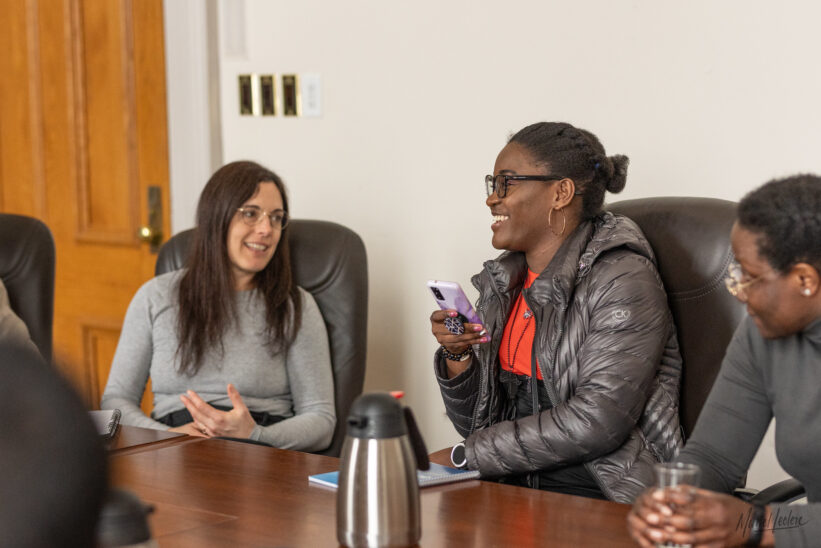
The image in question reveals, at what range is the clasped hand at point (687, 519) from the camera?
3.99 feet

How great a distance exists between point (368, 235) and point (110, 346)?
1225 mm

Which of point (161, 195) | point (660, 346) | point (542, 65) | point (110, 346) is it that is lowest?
point (110, 346)

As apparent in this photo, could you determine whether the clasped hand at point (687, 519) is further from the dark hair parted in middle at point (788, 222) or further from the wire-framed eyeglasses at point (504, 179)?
the wire-framed eyeglasses at point (504, 179)

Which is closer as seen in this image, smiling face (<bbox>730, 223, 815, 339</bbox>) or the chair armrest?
smiling face (<bbox>730, 223, 815, 339</bbox>)

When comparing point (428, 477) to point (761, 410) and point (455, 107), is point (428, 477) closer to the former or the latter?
point (761, 410)

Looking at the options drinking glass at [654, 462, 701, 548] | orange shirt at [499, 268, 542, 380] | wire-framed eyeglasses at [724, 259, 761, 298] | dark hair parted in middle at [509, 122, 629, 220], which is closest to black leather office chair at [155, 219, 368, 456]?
orange shirt at [499, 268, 542, 380]

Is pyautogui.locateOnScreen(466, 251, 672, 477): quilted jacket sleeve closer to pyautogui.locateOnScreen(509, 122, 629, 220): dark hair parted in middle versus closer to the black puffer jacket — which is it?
the black puffer jacket

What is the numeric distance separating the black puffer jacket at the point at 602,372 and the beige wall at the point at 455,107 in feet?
1.84

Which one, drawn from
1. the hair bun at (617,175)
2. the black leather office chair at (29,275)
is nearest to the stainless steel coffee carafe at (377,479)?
the hair bun at (617,175)

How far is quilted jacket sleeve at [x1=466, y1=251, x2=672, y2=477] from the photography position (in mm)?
1878

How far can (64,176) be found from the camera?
3.68 metres

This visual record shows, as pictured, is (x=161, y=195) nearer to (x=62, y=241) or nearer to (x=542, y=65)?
(x=62, y=241)

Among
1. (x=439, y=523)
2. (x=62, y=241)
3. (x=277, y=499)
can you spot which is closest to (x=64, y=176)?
(x=62, y=241)

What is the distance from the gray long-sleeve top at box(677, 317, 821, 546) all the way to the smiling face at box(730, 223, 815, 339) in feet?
0.13
